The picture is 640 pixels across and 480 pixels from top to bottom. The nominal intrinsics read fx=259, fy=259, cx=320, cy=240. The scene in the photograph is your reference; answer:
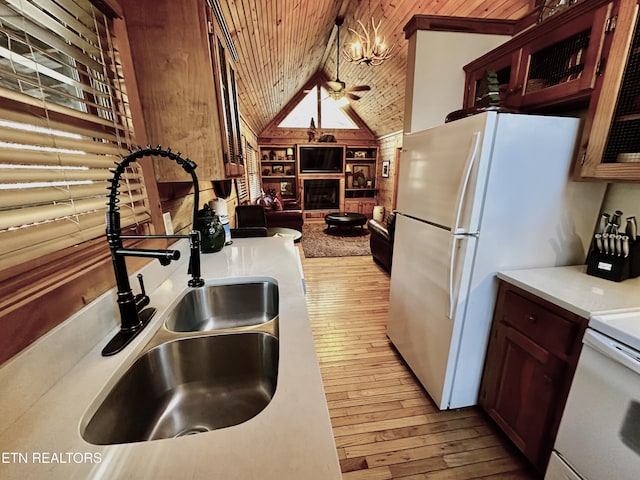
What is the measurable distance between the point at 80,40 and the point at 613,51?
213cm

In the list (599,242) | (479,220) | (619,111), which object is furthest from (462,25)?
(599,242)

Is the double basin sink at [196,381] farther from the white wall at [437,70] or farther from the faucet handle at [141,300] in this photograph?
the white wall at [437,70]

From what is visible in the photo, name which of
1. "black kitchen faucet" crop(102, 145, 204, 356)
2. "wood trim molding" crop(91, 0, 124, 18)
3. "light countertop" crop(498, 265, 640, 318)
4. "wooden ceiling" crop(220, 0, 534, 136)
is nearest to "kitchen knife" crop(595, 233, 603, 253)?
"light countertop" crop(498, 265, 640, 318)

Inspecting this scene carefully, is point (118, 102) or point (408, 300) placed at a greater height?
point (118, 102)

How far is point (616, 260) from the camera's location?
4.11 feet

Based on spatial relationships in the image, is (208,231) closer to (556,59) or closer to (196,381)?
(196,381)

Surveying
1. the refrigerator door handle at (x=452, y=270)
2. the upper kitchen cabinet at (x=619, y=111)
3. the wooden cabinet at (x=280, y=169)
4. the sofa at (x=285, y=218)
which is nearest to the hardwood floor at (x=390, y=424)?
the refrigerator door handle at (x=452, y=270)

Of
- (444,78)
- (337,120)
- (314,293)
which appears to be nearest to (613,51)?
(444,78)

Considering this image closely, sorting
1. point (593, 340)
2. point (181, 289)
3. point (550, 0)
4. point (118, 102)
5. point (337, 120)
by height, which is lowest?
point (593, 340)

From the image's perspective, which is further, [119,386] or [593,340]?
[593,340]

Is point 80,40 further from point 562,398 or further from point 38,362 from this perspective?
point 562,398

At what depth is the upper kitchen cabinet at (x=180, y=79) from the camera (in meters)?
1.14

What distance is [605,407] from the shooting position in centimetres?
94

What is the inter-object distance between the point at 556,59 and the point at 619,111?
0.52 metres
